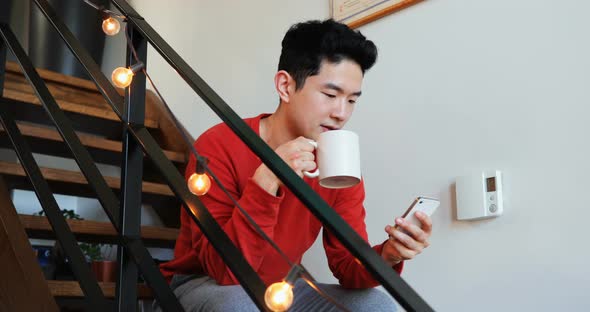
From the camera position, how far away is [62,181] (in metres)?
2.05

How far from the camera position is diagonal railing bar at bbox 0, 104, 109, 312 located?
120 cm

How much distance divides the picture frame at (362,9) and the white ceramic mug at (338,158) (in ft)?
2.79

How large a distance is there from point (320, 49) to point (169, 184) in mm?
556

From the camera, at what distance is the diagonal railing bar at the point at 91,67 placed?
1242 mm

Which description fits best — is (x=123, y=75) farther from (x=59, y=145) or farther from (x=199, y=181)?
(x=59, y=145)

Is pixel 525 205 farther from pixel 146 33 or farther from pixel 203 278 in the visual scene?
pixel 146 33

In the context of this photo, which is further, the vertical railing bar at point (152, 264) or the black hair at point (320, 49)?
the black hair at point (320, 49)

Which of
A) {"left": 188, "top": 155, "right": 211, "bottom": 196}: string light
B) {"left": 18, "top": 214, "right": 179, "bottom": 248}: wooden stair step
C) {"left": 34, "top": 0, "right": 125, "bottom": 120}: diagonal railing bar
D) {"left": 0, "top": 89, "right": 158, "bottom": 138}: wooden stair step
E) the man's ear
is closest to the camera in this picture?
{"left": 188, "top": 155, "right": 211, "bottom": 196}: string light

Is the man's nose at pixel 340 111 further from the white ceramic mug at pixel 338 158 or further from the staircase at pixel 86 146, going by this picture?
the staircase at pixel 86 146

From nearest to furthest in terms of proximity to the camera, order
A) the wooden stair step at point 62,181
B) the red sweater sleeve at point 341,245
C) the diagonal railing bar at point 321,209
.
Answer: the diagonal railing bar at point 321,209
the red sweater sleeve at point 341,245
the wooden stair step at point 62,181

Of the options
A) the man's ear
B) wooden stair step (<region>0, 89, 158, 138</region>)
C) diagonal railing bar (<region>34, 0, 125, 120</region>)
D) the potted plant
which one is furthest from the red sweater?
wooden stair step (<region>0, 89, 158, 138</region>)

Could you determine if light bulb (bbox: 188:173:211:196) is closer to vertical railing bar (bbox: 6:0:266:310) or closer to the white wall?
vertical railing bar (bbox: 6:0:266:310)

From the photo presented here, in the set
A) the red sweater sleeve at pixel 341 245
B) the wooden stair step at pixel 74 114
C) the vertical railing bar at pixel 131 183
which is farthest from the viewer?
the wooden stair step at pixel 74 114

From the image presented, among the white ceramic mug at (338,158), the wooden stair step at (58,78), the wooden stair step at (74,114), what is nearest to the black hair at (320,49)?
the white ceramic mug at (338,158)
